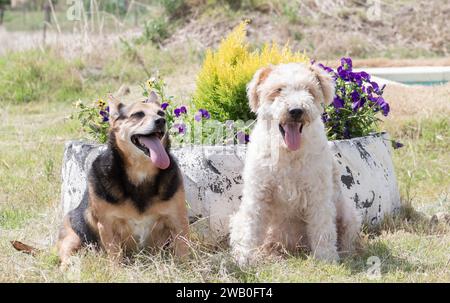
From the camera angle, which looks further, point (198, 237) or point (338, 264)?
point (198, 237)

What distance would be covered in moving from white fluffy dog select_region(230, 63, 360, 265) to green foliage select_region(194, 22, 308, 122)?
3.34ft

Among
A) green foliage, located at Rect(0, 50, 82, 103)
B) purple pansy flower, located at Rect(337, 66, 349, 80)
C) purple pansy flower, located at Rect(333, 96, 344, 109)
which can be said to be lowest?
green foliage, located at Rect(0, 50, 82, 103)

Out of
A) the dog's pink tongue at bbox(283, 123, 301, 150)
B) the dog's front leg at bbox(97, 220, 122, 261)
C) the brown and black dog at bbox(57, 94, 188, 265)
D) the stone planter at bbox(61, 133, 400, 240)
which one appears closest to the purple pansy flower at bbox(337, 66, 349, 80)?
the stone planter at bbox(61, 133, 400, 240)

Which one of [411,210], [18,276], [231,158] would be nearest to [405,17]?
[411,210]

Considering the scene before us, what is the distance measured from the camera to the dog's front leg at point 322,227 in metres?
4.43

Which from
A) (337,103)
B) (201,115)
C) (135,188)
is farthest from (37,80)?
(135,188)

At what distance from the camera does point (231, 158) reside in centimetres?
497

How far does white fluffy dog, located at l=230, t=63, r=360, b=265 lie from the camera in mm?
4340

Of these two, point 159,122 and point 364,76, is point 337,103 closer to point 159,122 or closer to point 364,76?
point 364,76

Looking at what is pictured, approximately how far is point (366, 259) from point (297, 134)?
3.47ft

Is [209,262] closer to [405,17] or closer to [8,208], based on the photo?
[8,208]

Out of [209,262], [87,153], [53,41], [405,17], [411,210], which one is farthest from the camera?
[405,17]

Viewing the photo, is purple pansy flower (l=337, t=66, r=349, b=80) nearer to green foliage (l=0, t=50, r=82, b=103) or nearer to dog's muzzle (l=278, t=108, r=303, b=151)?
dog's muzzle (l=278, t=108, r=303, b=151)

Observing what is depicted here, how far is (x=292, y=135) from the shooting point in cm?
429
